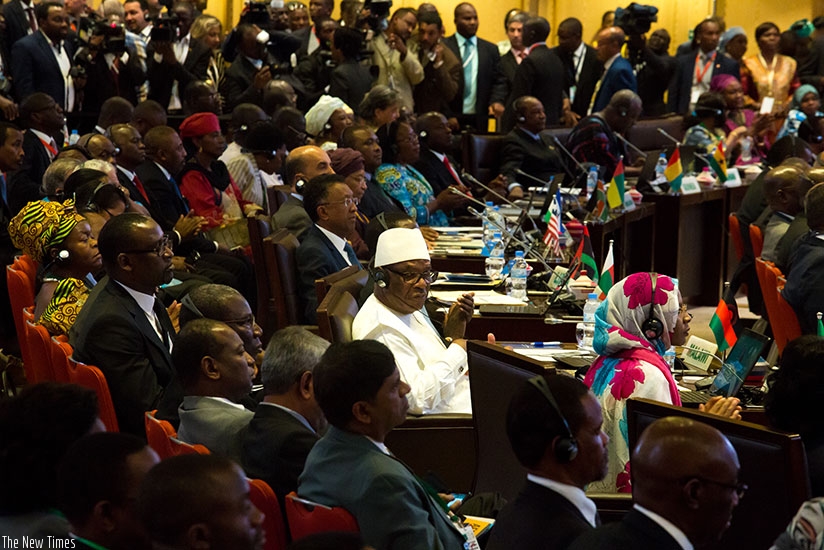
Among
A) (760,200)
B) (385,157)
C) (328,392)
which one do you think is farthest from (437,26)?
(328,392)

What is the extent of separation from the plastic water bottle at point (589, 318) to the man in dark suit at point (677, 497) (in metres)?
2.06

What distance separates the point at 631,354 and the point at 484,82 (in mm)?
7380

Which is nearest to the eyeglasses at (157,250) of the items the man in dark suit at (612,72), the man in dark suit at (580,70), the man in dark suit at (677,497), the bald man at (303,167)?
the bald man at (303,167)

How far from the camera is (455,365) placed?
12.3 ft

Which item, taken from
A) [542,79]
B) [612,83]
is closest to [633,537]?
[542,79]

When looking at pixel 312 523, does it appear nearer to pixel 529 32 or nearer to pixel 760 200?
pixel 760 200

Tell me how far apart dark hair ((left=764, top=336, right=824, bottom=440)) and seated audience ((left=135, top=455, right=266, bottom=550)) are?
1.35 meters

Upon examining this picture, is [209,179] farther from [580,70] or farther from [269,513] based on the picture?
[580,70]

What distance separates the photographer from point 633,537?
204cm

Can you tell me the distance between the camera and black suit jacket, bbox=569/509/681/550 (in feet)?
6.66

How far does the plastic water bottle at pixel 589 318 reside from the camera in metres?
4.27

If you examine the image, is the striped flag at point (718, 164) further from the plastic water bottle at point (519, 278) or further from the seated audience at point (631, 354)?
the seated audience at point (631, 354)

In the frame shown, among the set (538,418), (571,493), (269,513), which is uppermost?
(538,418)

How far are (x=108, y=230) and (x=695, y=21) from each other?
1148 centimetres
